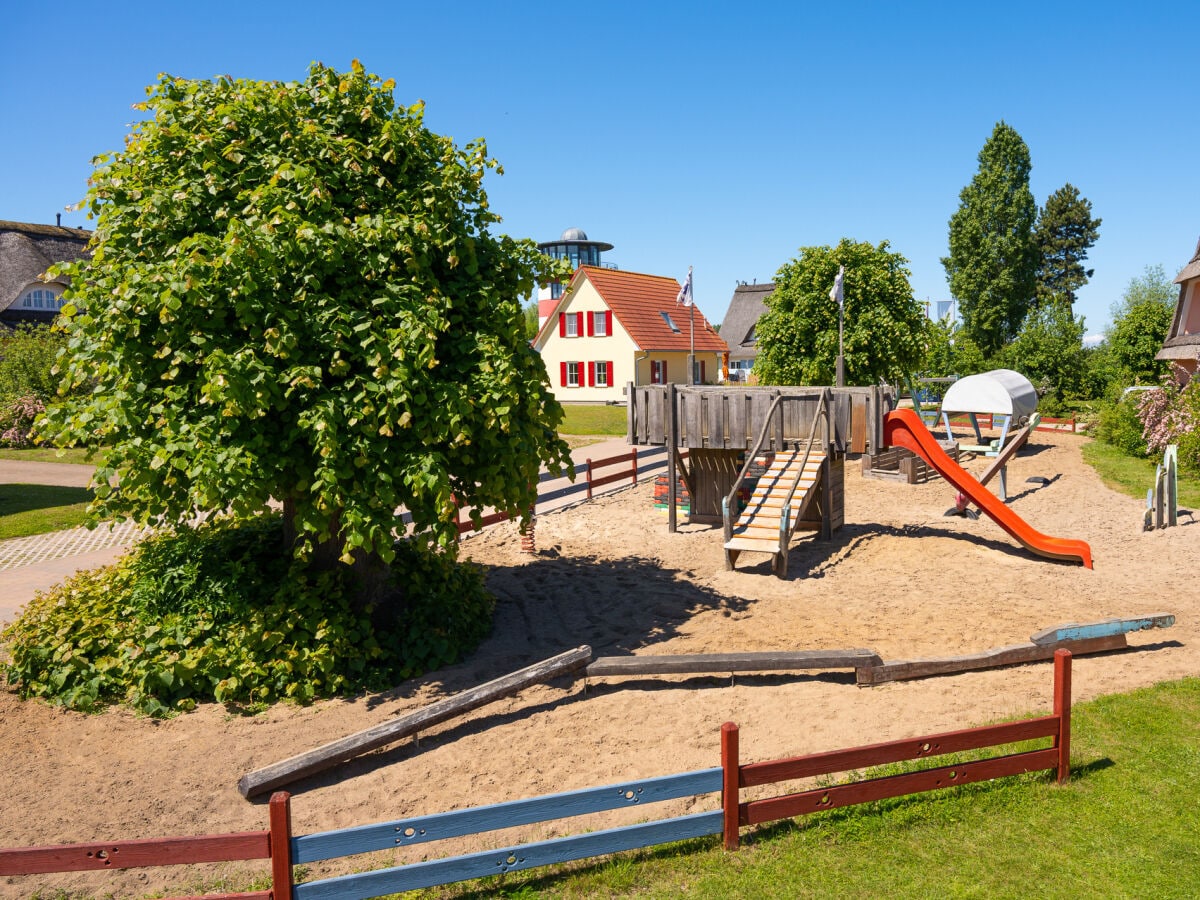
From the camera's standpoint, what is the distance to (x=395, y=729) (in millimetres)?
7742

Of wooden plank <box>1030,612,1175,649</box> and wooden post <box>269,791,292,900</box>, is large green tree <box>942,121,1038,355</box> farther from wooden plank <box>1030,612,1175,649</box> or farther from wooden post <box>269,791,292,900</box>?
wooden post <box>269,791,292,900</box>

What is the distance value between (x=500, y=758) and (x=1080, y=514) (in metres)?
15.0

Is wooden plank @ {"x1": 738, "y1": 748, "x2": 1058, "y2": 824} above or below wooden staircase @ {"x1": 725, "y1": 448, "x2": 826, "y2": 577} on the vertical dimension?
below

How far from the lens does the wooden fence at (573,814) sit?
16.2 ft

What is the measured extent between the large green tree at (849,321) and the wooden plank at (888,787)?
2286 centimetres

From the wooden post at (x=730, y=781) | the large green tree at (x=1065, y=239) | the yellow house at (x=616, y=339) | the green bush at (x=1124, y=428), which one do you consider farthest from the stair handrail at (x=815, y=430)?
the large green tree at (x=1065, y=239)

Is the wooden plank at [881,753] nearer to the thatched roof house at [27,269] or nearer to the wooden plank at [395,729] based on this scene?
the wooden plank at [395,729]

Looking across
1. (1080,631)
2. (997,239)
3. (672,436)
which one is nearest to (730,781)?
(1080,631)

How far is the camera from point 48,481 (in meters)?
24.4

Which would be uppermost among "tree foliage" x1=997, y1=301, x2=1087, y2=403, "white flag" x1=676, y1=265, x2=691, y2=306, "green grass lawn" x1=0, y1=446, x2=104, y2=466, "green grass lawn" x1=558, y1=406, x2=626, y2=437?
"white flag" x1=676, y1=265, x2=691, y2=306

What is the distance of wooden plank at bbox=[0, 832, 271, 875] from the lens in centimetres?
478

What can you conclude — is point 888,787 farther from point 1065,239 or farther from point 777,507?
point 1065,239

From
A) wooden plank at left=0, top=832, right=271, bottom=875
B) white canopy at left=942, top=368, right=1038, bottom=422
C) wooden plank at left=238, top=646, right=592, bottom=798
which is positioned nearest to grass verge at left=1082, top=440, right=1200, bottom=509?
white canopy at left=942, top=368, right=1038, bottom=422

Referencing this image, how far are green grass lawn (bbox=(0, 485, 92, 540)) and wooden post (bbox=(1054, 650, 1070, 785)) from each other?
16.6 meters
